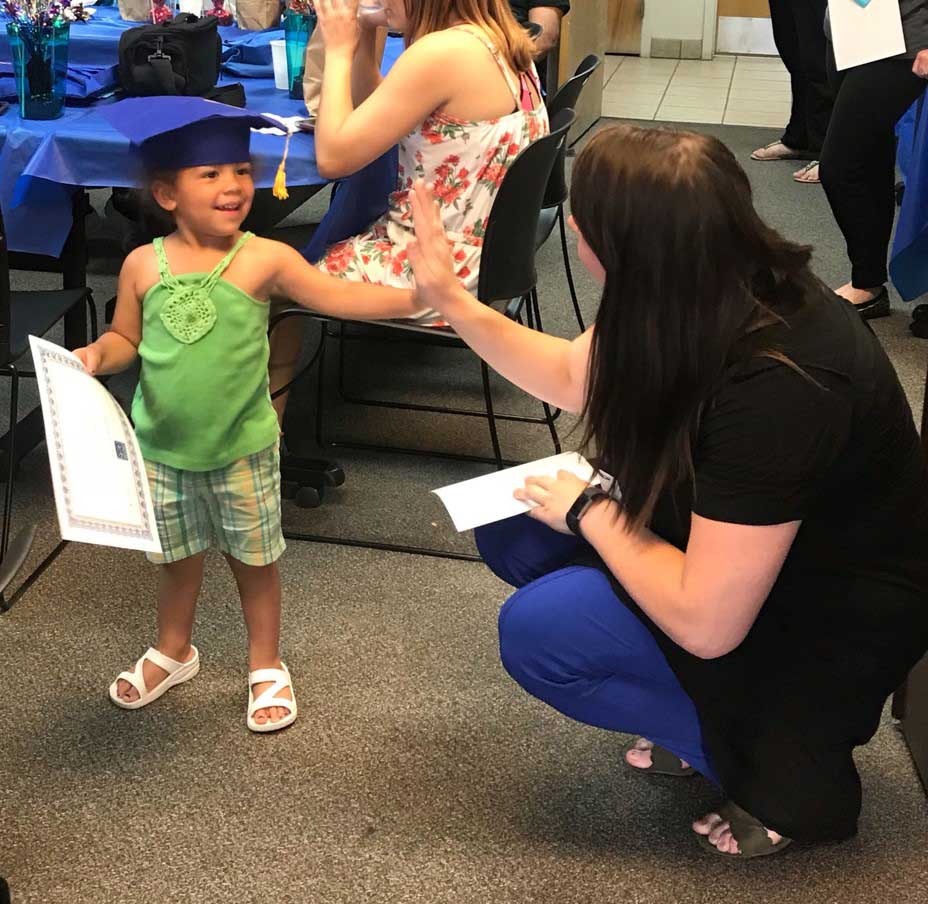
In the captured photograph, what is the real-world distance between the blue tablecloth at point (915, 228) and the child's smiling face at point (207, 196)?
2249mm

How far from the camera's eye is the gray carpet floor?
1.63 m

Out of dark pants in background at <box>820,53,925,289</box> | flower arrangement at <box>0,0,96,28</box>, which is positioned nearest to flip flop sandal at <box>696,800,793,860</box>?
flower arrangement at <box>0,0,96,28</box>

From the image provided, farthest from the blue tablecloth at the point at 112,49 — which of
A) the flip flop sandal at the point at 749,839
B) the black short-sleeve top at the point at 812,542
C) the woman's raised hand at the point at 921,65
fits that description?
the flip flop sandal at the point at 749,839

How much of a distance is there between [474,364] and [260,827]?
5.95ft

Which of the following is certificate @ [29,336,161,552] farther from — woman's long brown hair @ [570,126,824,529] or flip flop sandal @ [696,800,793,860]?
flip flop sandal @ [696,800,793,860]

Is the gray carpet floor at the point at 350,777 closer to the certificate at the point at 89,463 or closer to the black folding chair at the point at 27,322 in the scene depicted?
the black folding chair at the point at 27,322

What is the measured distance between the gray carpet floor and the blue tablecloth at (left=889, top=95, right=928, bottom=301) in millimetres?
1771

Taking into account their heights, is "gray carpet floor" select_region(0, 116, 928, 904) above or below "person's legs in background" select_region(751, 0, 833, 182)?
below

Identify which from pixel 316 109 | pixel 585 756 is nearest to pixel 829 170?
pixel 316 109

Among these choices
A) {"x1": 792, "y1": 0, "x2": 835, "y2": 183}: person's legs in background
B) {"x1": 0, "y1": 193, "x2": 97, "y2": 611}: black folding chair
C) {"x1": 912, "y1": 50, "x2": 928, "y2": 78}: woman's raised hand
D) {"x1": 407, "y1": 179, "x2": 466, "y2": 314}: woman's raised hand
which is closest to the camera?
{"x1": 407, "y1": 179, "x2": 466, "y2": 314}: woman's raised hand

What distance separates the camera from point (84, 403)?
1.52m

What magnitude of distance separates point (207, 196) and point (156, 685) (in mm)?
815

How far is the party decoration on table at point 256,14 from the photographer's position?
332 centimetres

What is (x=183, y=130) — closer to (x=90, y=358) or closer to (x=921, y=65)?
(x=90, y=358)
